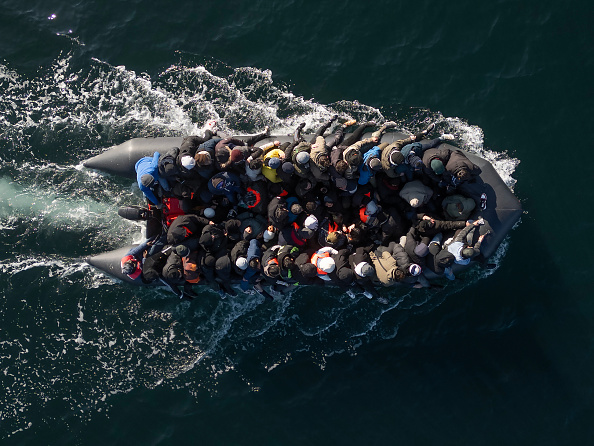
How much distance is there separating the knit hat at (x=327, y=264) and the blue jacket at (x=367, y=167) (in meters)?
1.95

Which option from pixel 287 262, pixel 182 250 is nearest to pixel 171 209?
pixel 182 250

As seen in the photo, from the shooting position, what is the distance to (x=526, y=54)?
1268 cm

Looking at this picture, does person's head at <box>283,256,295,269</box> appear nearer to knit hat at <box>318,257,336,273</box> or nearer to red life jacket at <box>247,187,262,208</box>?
knit hat at <box>318,257,336,273</box>

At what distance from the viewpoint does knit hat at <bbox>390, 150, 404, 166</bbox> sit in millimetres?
9406

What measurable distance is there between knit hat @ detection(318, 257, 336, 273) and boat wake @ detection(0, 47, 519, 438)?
3294mm

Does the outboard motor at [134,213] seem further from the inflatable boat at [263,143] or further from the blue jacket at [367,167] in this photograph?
the blue jacket at [367,167]

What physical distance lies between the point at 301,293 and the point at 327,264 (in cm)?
348

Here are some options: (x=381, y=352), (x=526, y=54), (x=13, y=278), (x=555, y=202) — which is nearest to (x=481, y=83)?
(x=526, y=54)

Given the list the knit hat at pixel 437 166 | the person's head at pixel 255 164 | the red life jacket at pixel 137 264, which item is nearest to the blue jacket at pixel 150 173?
the red life jacket at pixel 137 264

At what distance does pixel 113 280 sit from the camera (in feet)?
42.5

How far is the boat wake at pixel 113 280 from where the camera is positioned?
12.6 m

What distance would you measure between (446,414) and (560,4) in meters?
11.6

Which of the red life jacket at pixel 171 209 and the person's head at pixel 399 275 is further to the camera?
the red life jacket at pixel 171 209

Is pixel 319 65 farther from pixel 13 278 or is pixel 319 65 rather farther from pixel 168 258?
pixel 13 278
